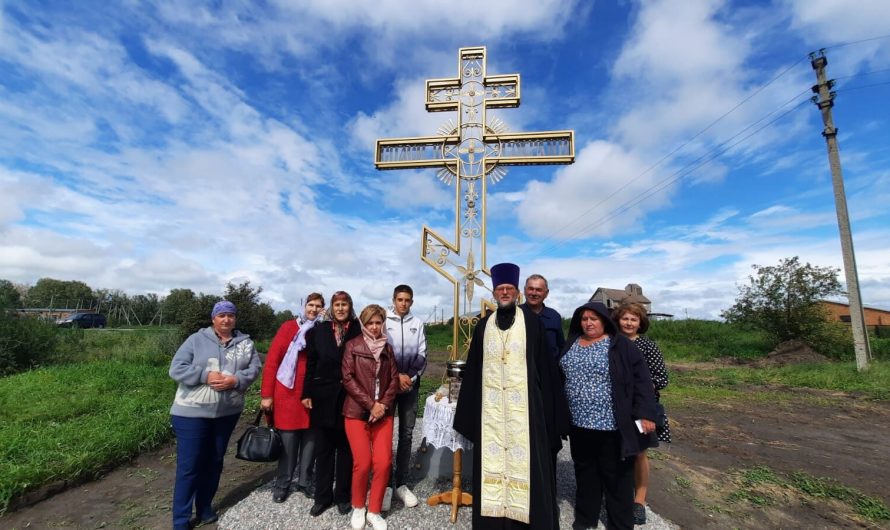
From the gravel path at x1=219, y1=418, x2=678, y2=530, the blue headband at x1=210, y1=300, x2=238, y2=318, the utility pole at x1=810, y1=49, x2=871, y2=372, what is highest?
the utility pole at x1=810, y1=49, x2=871, y2=372

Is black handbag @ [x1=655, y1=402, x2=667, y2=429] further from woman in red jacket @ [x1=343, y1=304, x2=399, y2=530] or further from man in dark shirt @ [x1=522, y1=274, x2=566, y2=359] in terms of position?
woman in red jacket @ [x1=343, y1=304, x2=399, y2=530]

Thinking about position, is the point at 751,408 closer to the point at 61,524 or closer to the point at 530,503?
the point at 530,503

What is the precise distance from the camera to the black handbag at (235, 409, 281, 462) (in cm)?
354

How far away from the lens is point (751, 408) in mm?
9320

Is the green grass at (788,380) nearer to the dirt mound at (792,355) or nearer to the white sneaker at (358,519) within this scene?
the dirt mound at (792,355)

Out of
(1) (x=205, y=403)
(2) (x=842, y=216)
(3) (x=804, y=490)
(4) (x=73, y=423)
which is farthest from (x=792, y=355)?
(4) (x=73, y=423)

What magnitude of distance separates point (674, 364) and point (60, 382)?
67.8 ft

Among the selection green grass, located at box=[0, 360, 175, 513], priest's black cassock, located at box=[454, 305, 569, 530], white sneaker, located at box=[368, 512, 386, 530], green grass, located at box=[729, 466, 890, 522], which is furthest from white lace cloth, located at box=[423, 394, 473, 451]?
green grass, located at box=[0, 360, 175, 513]

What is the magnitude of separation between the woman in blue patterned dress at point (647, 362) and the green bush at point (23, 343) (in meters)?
15.3

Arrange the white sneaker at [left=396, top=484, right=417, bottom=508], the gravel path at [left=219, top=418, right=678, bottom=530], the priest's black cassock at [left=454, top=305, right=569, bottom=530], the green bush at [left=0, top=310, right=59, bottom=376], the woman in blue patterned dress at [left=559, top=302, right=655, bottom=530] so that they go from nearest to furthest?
the priest's black cassock at [left=454, top=305, right=569, bottom=530]
the woman in blue patterned dress at [left=559, top=302, right=655, bottom=530]
the gravel path at [left=219, top=418, right=678, bottom=530]
the white sneaker at [left=396, top=484, right=417, bottom=508]
the green bush at [left=0, top=310, right=59, bottom=376]

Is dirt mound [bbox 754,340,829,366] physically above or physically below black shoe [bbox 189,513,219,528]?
above

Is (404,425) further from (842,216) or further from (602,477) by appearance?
(842,216)

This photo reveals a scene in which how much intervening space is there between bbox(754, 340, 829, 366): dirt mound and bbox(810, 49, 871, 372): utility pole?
3.54 meters

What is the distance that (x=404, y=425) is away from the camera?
3941 mm
